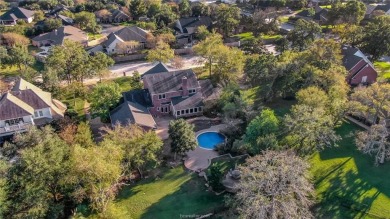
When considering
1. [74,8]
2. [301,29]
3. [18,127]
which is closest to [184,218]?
[18,127]

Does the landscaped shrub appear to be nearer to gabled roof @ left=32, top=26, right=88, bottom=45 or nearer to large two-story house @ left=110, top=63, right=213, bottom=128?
large two-story house @ left=110, top=63, right=213, bottom=128

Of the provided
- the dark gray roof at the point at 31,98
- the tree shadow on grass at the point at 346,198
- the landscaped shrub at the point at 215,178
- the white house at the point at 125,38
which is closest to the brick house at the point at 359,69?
the tree shadow on grass at the point at 346,198

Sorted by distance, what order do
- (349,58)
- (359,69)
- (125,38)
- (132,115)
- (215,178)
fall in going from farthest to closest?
1. (125,38)
2. (349,58)
3. (359,69)
4. (132,115)
5. (215,178)

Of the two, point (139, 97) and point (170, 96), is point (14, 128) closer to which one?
point (139, 97)

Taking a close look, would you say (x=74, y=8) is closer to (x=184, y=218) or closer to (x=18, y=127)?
(x=18, y=127)

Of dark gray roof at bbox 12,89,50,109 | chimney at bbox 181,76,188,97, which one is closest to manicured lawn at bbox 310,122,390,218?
chimney at bbox 181,76,188,97

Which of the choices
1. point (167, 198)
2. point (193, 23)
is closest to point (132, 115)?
point (167, 198)
